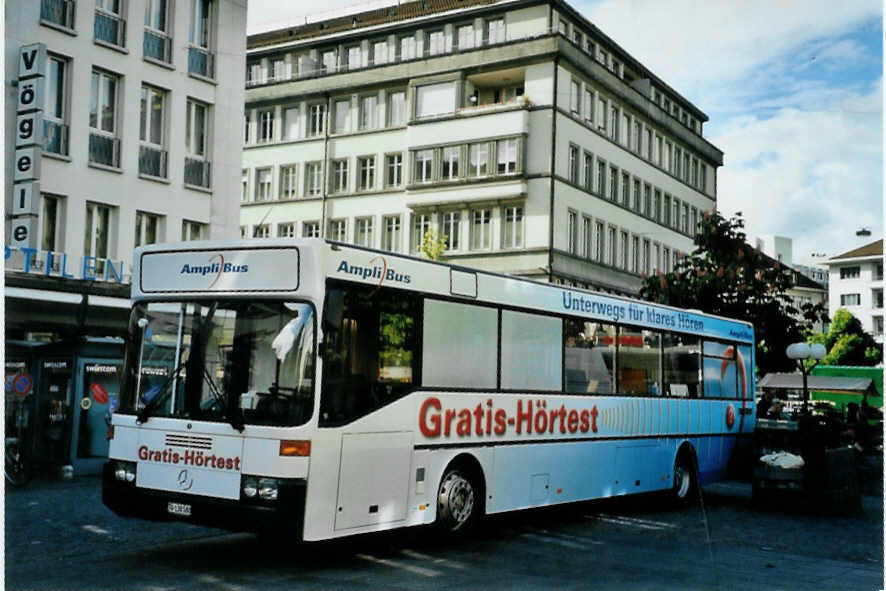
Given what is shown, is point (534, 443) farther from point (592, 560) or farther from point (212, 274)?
point (212, 274)

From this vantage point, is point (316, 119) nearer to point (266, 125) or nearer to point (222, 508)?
point (266, 125)

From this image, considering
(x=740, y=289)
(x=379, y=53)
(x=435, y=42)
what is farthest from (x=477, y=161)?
(x=740, y=289)

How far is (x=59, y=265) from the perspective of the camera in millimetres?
24047

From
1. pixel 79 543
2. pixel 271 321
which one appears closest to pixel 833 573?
pixel 271 321

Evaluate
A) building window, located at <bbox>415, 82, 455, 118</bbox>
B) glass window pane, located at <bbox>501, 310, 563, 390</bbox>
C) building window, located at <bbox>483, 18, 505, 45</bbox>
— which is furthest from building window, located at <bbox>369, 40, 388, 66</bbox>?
glass window pane, located at <bbox>501, 310, 563, 390</bbox>

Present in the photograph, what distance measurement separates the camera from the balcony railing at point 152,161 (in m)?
26.6

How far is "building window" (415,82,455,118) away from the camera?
174 feet

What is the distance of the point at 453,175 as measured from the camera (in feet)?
172

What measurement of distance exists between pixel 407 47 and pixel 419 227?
9167mm

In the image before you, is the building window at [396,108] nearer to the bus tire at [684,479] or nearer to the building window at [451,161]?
the building window at [451,161]

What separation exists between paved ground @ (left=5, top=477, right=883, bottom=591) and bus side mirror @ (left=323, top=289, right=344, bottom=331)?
2150 millimetres

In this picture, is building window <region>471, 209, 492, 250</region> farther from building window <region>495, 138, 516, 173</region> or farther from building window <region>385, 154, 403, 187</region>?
building window <region>385, 154, 403, 187</region>

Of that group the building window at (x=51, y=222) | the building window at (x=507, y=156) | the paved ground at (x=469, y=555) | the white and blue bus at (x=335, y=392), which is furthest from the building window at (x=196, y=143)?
the building window at (x=507, y=156)

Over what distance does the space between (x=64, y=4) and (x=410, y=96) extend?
3036 cm
